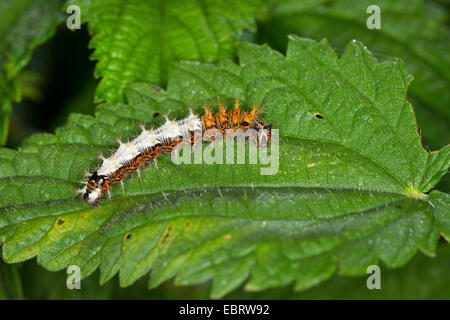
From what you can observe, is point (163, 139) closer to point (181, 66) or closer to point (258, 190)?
point (181, 66)

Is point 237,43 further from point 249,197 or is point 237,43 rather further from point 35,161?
point 35,161

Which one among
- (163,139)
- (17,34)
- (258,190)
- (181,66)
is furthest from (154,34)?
(258,190)

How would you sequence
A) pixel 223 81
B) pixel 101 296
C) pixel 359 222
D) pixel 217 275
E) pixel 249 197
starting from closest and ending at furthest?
pixel 217 275 < pixel 359 222 < pixel 249 197 < pixel 223 81 < pixel 101 296

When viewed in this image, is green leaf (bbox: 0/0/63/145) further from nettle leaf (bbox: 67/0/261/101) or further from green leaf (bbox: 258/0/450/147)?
green leaf (bbox: 258/0/450/147)

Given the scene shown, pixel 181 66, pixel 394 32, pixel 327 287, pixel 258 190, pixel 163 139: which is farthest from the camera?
pixel 394 32

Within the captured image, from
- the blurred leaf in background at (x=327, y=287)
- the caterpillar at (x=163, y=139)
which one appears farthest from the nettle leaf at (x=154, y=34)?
the blurred leaf in background at (x=327, y=287)

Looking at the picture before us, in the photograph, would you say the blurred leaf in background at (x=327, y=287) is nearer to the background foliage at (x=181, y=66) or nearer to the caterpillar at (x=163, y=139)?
the background foliage at (x=181, y=66)
